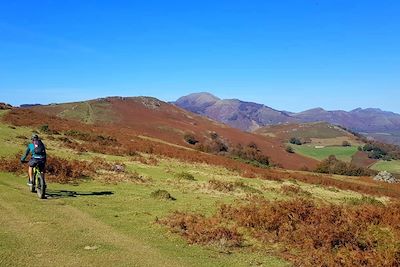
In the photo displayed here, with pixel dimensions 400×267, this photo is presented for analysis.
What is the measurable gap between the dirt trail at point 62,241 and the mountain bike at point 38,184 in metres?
1.55

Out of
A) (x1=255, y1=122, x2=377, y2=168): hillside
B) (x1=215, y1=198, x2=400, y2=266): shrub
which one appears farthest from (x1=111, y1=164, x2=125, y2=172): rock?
(x1=255, y1=122, x2=377, y2=168): hillside

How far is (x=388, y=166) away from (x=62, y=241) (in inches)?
4328

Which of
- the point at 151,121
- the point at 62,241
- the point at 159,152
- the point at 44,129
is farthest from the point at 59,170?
the point at 151,121

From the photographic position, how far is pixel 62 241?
11.6 meters

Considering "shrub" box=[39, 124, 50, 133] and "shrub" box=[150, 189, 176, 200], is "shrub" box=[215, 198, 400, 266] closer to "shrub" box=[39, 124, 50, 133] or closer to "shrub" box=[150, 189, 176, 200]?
"shrub" box=[150, 189, 176, 200]

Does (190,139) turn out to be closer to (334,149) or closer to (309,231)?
(334,149)

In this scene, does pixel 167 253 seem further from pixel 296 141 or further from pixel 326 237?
pixel 296 141

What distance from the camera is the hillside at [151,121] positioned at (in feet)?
290

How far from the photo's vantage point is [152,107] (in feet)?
Result: 381

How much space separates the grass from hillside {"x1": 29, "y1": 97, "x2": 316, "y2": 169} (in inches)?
805

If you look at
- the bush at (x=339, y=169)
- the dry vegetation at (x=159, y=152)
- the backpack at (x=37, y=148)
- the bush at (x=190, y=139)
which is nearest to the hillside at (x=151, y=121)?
the bush at (x=190, y=139)

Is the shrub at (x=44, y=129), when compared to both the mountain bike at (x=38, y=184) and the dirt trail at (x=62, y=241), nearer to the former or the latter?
the mountain bike at (x=38, y=184)

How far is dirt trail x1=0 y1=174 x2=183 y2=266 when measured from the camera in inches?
403

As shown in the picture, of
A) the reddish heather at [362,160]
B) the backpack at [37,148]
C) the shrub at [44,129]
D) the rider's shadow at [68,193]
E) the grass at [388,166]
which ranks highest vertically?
the shrub at [44,129]
